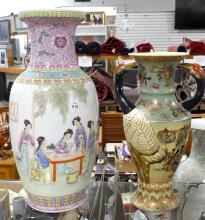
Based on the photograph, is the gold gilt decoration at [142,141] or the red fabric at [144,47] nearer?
the gold gilt decoration at [142,141]

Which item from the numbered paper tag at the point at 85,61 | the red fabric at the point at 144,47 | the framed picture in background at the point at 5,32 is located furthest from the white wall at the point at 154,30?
the numbered paper tag at the point at 85,61

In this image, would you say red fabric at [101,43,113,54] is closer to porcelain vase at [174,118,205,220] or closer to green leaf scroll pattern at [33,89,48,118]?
porcelain vase at [174,118,205,220]

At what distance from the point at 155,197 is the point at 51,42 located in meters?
0.34

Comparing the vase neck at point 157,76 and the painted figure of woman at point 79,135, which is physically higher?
the vase neck at point 157,76

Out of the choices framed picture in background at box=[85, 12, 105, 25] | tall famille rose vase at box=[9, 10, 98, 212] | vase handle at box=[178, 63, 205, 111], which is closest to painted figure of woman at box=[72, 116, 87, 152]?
tall famille rose vase at box=[9, 10, 98, 212]

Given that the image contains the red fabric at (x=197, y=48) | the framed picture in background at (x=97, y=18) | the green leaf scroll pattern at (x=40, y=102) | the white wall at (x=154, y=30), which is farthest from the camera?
the white wall at (x=154, y=30)

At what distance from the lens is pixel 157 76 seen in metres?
0.57

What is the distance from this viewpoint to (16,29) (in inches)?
135

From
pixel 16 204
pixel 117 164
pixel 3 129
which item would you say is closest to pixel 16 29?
pixel 3 129

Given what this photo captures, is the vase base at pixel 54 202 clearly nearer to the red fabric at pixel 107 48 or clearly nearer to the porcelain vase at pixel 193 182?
the porcelain vase at pixel 193 182

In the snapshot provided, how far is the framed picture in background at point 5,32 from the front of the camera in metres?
3.34

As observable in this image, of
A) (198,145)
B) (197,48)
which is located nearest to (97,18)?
(197,48)

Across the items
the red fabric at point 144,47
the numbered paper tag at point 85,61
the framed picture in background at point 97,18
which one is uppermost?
the framed picture in background at point 97,18

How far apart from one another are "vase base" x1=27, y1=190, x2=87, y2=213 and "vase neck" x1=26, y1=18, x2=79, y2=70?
235mm
